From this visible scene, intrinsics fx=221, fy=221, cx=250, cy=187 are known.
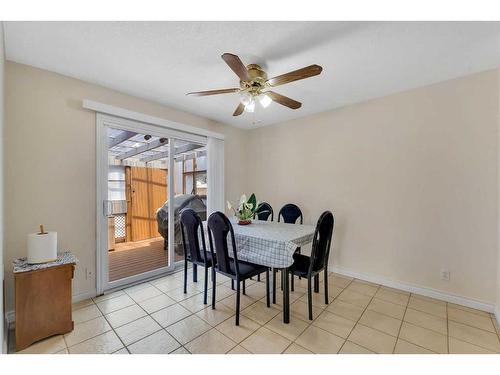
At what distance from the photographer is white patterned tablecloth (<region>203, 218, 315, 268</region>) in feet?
6.31

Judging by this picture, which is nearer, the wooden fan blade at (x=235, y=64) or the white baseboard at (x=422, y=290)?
the wooden fan blade at (x=235, y=64)

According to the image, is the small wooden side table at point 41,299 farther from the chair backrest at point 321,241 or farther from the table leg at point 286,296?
the chair backrest at point 321,241

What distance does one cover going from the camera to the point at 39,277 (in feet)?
5.71

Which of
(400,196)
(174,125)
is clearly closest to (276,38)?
(174,125)

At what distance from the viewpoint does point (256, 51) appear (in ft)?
6.00

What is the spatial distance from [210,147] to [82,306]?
261 cm

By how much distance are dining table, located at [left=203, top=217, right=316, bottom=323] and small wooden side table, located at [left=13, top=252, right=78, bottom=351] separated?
4.69 feet

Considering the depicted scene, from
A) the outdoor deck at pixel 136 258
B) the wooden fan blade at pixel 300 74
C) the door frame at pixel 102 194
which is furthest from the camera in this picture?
the outdoor deck at pixel 136 258

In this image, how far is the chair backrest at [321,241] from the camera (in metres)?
2.02

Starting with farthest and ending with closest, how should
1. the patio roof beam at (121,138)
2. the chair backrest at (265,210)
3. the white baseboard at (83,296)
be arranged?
the chair backrest at (265,210), the patio roof beam at (121,138), the white baseboard at (83,296)

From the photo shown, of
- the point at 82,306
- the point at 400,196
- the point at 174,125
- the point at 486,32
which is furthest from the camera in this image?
the point at 174,125

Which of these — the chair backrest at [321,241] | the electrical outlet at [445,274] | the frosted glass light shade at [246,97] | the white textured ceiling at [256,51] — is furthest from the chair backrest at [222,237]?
the electrical outlet at [445,274]

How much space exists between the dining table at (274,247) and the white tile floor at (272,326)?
12.1 inches
